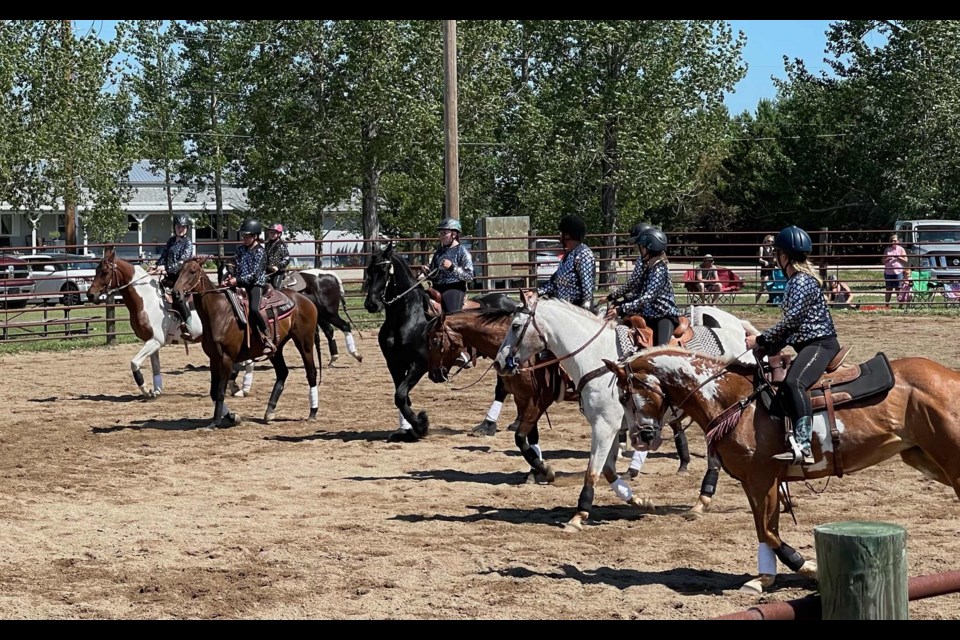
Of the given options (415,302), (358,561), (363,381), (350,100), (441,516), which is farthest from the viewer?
(350,100)

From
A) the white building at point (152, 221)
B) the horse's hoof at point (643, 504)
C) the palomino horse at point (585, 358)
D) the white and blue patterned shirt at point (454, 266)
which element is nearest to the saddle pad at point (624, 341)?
the palomino horse at point (585, 358)

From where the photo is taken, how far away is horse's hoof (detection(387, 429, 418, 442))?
479 inches

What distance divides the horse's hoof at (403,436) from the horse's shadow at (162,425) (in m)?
2.18

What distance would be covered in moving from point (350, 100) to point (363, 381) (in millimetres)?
20853

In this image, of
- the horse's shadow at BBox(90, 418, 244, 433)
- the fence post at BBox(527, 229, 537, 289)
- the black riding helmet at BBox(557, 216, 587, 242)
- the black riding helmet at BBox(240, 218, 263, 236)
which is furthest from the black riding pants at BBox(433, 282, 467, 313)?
the fence post at BBox(527, 229, 537, 289)

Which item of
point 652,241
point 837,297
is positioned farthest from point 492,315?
point 837,297

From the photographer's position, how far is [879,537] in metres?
4.15

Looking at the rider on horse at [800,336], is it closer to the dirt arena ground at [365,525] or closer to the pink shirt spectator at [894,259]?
the dirt arena ground at [365,525]

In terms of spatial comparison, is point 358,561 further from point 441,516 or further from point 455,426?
point 455,426

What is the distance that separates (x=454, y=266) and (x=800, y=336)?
20.6ft

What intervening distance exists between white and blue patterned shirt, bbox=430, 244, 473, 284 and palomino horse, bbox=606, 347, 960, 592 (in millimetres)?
6041

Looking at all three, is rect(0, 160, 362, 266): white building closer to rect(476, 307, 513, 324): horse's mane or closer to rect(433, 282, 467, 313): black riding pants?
rect(433, 282, 467, 313): black riding pants

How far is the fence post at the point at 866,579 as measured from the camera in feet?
13.5

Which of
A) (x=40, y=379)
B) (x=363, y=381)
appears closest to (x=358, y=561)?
(x=363, y=381)
